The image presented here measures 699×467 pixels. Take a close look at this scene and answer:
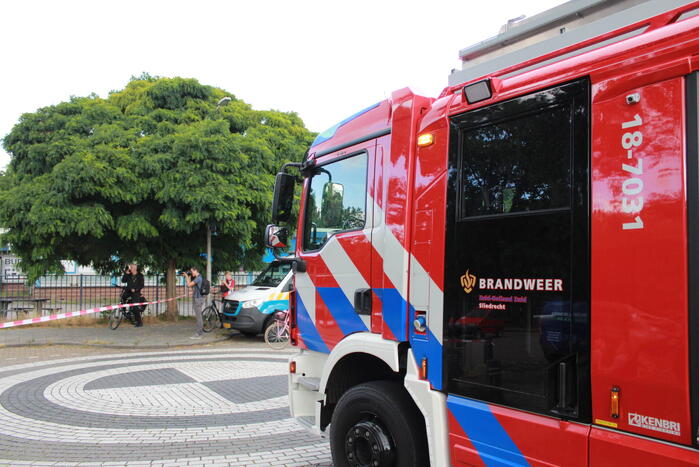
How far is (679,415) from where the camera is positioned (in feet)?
6.91

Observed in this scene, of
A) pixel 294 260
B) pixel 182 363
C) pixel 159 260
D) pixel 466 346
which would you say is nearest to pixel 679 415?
pixel 466 346

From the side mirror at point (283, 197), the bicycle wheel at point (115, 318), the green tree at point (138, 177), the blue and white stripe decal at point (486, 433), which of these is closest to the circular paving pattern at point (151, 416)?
the side mirror at point (283, 197)

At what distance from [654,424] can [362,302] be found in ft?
6.88

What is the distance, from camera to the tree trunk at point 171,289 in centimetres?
1695

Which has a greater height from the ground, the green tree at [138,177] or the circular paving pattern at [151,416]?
the green tree at [138,177]

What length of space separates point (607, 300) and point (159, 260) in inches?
630

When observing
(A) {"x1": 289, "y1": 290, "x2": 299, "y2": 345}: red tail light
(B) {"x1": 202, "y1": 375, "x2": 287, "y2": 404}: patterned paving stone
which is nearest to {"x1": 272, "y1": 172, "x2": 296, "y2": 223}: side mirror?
(A) {"x1": 289, "y1": 290, "x2": 299, "y2": 345}: red tail light

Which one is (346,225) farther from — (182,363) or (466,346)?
(182,363)

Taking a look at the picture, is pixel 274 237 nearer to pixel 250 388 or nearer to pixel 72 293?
pixel 250 388

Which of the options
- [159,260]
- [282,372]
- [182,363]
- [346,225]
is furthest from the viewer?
[159,260]

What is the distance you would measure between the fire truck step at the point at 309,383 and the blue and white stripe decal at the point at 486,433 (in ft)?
5.62

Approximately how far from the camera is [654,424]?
85.9 inches

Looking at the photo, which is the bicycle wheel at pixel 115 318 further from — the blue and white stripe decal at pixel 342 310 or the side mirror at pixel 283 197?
the blue and white stripe decal at pixel 342 310

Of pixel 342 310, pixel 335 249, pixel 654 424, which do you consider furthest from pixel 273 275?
pixel 654 424
